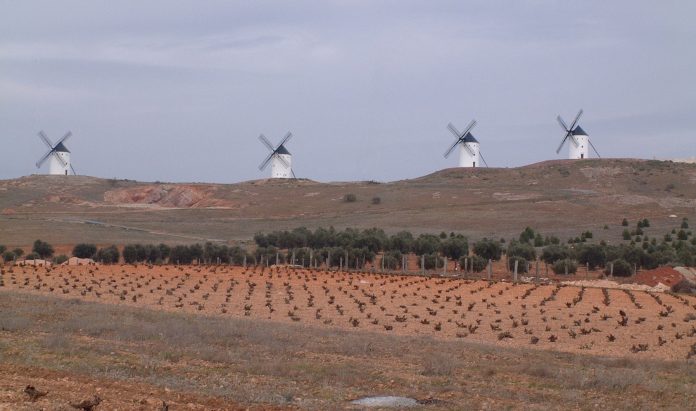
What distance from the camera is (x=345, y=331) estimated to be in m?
21.5

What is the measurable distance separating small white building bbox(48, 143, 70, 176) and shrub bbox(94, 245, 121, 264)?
274 ft

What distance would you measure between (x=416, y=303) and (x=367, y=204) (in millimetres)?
67549

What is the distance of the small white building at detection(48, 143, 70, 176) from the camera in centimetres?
13375

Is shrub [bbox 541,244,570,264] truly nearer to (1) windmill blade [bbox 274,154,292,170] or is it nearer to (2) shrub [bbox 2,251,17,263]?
(2) shrub [bbox 2,251,17,263]

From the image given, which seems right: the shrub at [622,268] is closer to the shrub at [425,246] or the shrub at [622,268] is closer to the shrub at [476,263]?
the shrub at [476,263]

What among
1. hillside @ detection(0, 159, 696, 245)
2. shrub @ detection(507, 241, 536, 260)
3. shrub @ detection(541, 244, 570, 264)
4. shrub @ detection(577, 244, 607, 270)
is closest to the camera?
shrub @ detection(577, 244, 607, 270)

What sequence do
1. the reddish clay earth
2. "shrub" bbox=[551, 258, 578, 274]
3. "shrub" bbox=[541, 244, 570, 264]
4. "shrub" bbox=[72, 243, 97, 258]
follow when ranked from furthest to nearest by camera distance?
"shrub" bbox=[72, 243, 97, 258], "shrub" bbox=[541, 244, 570, 264], "shrub" bbox=[551, 258, 578, 274], the reddish clay earth

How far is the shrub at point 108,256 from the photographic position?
179 feet

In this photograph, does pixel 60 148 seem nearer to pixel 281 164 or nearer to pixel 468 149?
pixel 281 164

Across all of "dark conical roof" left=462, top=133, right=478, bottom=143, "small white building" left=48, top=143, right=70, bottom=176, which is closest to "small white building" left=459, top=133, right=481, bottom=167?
"dark conical roof" left=462, top=133, right=478, bottom=143

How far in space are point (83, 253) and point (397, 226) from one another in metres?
30.2

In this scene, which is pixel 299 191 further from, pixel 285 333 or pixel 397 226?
pixel 285 333

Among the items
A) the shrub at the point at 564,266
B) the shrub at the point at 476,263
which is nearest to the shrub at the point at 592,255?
the shrub at the point at 564,266

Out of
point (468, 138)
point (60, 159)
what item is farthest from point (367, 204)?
point (60, 159)
